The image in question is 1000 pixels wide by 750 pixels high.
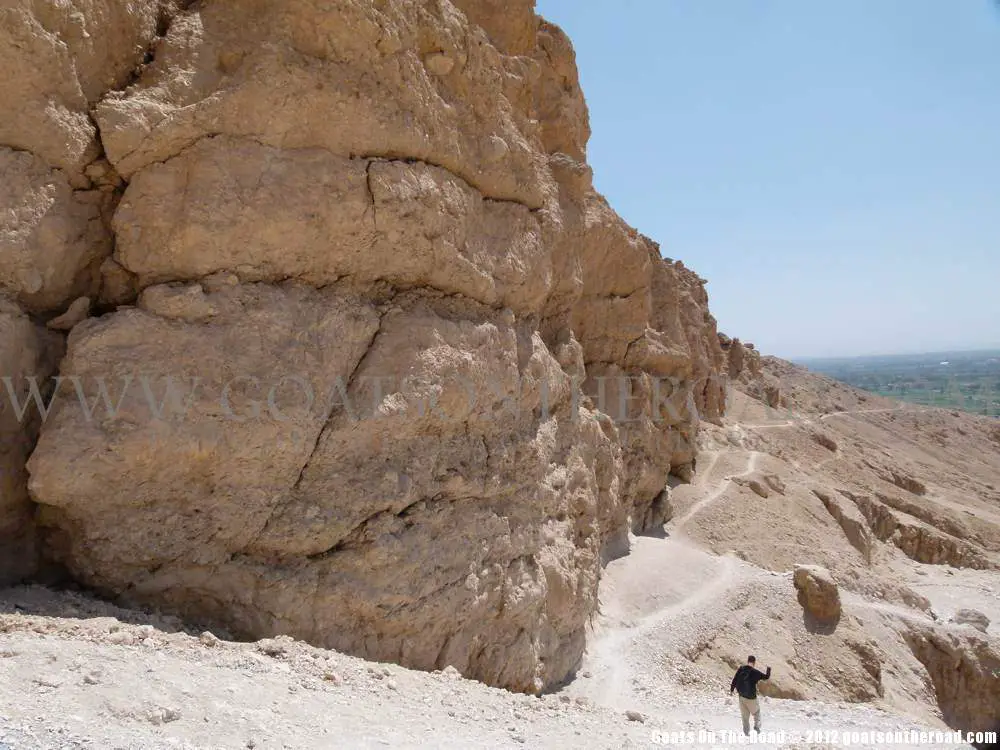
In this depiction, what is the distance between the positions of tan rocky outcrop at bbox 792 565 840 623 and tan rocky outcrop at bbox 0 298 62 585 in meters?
15.4

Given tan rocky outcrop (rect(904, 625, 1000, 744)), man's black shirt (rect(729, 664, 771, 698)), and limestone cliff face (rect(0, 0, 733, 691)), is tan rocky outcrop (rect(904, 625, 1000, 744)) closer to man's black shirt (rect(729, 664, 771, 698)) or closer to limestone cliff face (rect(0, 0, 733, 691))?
man's black shirt (rect(729, 664, 771, 698))

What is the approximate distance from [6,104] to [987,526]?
36046 millimetres

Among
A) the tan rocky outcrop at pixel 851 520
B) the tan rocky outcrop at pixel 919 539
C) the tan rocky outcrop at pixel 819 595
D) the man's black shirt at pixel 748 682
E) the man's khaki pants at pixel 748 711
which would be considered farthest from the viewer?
the tan rocky outcrop at pixel 919 539

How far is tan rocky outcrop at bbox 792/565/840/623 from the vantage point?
1541 cm

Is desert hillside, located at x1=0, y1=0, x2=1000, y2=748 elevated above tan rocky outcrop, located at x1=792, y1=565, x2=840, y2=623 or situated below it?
above

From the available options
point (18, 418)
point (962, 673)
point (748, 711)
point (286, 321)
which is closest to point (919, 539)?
point (962, 673)

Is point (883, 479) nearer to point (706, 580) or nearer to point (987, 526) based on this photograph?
point (987, 526)

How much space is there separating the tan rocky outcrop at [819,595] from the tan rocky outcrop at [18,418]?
15403 mm

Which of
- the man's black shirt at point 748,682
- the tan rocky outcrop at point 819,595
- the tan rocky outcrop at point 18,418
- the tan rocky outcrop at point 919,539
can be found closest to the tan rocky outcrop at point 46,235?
the tan rocky outcrop at point 18,418

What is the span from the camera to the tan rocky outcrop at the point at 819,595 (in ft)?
50.5

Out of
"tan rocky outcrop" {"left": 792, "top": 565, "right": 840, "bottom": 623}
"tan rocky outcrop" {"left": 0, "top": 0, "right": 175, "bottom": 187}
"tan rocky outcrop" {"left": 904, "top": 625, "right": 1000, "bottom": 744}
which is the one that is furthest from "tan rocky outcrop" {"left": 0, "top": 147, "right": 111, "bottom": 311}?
"tan rocky outcrop" {"left": 904, "top": 625, "right": 1000, "bottom": 744}

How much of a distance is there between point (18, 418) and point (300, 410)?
2.93 m

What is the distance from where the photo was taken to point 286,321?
8367mm

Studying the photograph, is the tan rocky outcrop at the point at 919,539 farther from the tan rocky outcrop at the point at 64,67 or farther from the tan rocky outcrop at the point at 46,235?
the tan rocky outcrop at the point at 64,67
